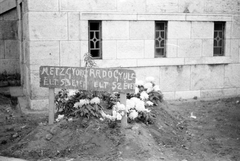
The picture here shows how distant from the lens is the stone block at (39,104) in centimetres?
926

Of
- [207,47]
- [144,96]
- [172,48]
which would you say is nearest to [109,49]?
[172,48]

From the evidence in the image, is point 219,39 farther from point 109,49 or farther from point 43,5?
point 43,5

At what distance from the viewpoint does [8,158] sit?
5738 millimetres

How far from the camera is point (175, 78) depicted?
1061cm

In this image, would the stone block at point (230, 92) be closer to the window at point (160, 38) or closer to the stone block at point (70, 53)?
the window at point (160, 38)

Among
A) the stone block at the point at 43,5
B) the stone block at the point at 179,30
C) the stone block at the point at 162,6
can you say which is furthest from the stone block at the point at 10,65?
the stone block at the point at 179,30

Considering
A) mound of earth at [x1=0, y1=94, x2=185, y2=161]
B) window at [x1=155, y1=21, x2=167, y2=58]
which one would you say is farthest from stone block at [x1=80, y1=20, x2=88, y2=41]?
mound of earth at [x1=0, y1=94, x2=185, y2=161]

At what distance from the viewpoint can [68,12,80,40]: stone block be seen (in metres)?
9.32

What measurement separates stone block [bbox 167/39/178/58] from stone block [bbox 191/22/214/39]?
66cm

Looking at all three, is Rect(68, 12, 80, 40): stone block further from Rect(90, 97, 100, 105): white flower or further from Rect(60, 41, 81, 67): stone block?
Rect(90, 97, 100, 105): white flower

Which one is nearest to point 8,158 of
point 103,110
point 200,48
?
point 103,110

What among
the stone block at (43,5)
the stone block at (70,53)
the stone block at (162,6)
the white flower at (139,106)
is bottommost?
the white flower at (139,106)

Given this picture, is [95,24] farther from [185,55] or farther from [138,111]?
[138,111]

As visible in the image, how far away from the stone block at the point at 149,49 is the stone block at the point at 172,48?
1.81ft
